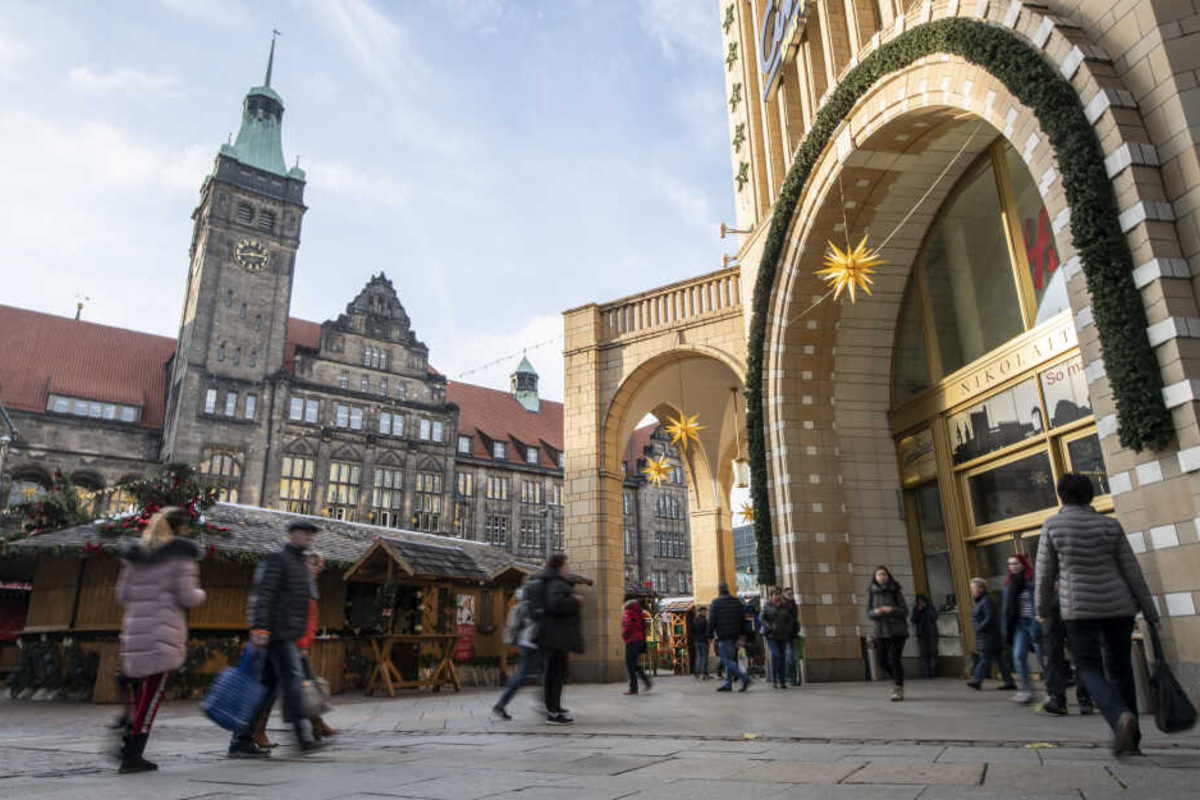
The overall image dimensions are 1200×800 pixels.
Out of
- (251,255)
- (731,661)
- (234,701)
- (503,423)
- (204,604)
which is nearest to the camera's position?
(234,701)

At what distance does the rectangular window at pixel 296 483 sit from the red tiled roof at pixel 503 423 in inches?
452

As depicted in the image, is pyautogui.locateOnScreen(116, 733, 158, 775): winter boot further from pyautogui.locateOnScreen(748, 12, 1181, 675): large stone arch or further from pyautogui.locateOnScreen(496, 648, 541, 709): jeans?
pyautogui.locateOnScreen(748, 12, 1181, 675): large stone arch

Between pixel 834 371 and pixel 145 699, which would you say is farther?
pixel 834 371

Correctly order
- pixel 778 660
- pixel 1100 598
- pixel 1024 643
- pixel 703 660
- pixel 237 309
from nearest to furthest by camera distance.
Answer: pixel 1100 598
pixel 1024 643
pixel 778 660
pixel 703 660
pixel 237 309

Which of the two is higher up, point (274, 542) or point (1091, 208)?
point (1091, 208)

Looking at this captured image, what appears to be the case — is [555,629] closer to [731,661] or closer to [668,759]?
[668,759]

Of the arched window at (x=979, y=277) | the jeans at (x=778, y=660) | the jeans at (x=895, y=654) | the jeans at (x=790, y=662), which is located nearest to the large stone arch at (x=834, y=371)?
the arched window at (x=979, y=277)

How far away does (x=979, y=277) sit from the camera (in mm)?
11422

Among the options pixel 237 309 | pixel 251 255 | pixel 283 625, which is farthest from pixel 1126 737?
pixel 251 255

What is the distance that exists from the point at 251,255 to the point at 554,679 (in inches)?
1771

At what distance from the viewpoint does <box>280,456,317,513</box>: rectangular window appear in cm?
4197

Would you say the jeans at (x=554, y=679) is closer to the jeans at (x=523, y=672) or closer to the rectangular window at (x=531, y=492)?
the jeans at (x=523, y=672)

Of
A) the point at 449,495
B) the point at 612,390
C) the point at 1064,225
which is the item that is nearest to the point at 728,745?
the point at 1064,225

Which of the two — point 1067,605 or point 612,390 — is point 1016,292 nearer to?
point 1067,605
